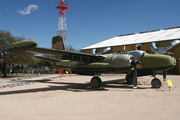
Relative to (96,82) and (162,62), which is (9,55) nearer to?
(96,82)

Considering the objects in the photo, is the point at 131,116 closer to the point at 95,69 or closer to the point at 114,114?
the point at 114,114

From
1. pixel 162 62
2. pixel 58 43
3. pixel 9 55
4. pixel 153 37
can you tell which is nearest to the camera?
pixel 162 62

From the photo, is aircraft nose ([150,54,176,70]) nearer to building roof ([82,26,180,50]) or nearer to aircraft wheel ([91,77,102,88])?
aircraft wheel ([91,77,102,88])

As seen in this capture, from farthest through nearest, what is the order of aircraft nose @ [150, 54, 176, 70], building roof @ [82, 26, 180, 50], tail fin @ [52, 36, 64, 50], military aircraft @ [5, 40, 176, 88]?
1. building roof @ [82, 26, 180, 50]
2. tail fin @ [52, 36, 64, 50]
3. military aircraft @ [5, 40, 176, 88]
4. aircraft nose @ [150, 54, 176, 70]

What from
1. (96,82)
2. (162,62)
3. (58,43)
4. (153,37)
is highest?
(153,37)

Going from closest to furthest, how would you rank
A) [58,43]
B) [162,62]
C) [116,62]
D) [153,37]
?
1. [162,62]
2. [116,62]
3. [58,43]
4. [153,37]

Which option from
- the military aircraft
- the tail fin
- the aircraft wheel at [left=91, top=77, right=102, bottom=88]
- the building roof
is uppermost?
the building roof

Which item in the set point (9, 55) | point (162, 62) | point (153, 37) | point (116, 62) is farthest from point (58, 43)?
point (153, 37)

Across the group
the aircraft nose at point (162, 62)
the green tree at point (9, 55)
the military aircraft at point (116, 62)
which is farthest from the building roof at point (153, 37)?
the military aircraft at point (116, 62)

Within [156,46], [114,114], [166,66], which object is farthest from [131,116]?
[156,46]

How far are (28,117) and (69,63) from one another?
863 cm

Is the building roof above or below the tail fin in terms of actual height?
above

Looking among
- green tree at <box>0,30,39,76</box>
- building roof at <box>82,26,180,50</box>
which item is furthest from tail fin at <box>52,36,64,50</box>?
building roof at <box>82,26,180,50</box>

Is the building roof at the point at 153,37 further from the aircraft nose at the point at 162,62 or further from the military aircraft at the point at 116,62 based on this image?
the military aircraft at the point at 116,62
